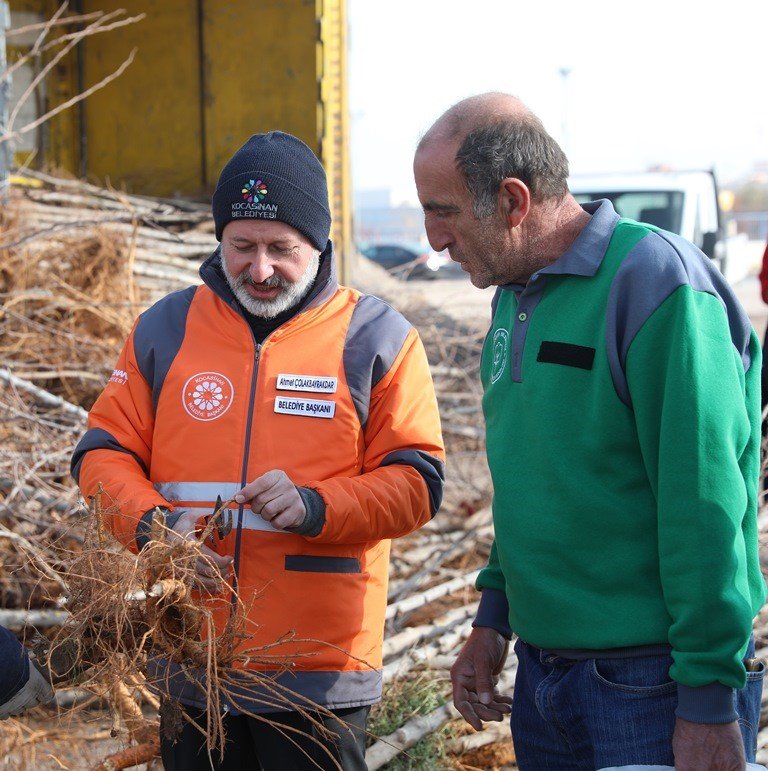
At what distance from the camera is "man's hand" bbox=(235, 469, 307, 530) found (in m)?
2.15

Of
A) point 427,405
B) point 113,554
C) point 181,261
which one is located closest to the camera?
point 113,554

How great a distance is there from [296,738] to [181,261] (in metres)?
4.84

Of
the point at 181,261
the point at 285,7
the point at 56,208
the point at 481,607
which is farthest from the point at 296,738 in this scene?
the point at 285,7

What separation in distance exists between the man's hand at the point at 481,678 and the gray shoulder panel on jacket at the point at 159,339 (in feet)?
3.15

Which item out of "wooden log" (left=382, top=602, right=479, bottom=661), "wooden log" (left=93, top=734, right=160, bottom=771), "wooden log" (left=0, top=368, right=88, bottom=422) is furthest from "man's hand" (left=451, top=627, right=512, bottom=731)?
"wooden log" (left=0, top=368, right=88, bottom=422)

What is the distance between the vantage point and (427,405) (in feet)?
8.07

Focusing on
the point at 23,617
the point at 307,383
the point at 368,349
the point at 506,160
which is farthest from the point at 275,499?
the point at 23,617

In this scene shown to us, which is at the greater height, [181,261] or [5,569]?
[181,261]

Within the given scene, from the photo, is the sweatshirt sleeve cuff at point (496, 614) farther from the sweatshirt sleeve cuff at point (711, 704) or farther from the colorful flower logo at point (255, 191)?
the colorful flower logo at point (255, 191)

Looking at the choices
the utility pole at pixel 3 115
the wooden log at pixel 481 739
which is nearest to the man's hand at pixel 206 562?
the wooden log at pixel 481 739

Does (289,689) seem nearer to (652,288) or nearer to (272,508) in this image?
(272,508)

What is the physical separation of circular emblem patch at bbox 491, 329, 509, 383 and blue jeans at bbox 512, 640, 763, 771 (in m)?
0.57

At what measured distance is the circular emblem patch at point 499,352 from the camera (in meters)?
A: 2.03

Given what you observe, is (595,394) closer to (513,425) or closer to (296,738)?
(513,425)
